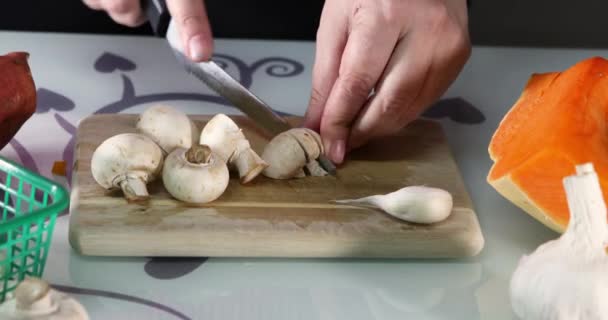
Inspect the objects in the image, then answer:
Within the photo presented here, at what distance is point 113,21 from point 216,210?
26.8 inches

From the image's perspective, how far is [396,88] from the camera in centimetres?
126

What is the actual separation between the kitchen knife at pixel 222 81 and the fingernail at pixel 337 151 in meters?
0.08

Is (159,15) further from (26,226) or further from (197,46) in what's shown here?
(26,226)

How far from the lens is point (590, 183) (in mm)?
882

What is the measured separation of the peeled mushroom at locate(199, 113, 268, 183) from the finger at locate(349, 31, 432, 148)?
0.19m

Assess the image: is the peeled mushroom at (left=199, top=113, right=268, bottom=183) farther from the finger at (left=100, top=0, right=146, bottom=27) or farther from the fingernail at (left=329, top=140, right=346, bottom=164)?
the finger at (left=100, top=0, right=146, bottom=27)

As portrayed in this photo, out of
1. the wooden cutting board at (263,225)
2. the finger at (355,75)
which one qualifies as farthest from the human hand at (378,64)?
the wooden cutting board at (263,225)

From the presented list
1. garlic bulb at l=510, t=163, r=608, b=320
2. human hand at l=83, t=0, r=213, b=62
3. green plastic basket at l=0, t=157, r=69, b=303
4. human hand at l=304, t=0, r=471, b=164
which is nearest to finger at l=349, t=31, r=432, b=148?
human hand at l=304, t=0, r=471, b=164

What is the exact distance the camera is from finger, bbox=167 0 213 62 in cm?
123

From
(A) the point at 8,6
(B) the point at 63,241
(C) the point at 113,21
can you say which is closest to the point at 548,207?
(B) the point at 63,241

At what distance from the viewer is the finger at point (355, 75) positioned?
123 centimetres

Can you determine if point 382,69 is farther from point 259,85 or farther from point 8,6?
point 8,6

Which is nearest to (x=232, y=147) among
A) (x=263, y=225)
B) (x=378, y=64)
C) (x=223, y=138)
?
(x=223, y=138)

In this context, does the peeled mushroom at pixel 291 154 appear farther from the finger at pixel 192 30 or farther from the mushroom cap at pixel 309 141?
the finger at pixel 192 30
